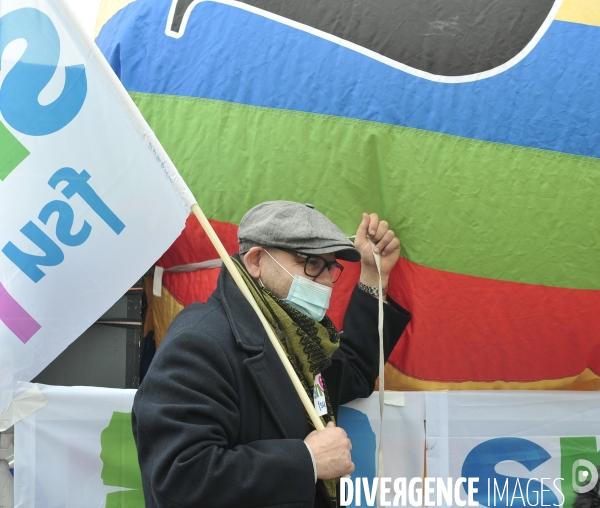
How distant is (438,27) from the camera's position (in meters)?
2.37

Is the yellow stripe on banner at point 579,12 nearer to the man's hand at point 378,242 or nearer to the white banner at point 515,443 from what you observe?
the man's hand at point 378,242

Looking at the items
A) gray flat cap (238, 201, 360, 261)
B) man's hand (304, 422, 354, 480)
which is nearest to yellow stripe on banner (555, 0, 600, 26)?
gray flat cap (238, 201, 360, 261)

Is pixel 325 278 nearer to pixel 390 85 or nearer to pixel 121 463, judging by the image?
pixel 390 85

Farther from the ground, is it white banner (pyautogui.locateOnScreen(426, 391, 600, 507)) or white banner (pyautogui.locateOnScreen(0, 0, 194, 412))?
white banner (pyautogui.locateOnScreen(0, 0, 194, 412))

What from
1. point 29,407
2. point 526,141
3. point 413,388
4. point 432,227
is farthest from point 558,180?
point 29,407

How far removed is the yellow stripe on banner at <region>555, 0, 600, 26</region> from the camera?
236 cm

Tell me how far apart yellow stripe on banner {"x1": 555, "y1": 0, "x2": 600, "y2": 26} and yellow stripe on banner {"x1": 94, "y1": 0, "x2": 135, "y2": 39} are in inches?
58.6

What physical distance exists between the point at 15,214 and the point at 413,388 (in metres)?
1.42

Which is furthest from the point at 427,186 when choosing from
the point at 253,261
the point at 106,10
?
the point at 106,10

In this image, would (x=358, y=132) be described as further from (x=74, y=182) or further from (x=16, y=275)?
(x=16, y=275)

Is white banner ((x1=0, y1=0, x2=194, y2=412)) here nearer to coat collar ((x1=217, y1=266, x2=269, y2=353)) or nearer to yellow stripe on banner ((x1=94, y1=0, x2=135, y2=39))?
coat collar ((x1=217, y1=266, x2=269, y2=353))

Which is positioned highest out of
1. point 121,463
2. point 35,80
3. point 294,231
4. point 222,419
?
point 35,80

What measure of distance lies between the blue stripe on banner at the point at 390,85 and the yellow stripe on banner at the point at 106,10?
0.39 metres

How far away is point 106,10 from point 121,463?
5.53 feet
